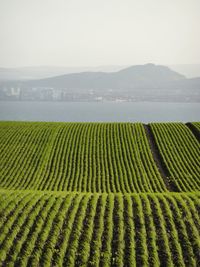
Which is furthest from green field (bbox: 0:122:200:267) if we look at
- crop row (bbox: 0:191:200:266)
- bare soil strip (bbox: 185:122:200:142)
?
bare soil strip (bbox: 185:122:200:142)

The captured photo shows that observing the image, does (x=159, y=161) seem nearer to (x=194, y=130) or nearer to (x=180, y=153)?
(x=180, y=153)

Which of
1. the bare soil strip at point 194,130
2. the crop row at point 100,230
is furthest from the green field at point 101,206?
the bare soil strip at point 194,130

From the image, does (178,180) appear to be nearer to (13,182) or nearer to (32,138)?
(13,182)

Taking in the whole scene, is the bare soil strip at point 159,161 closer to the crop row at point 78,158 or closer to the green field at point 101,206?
the green field at point 101,206

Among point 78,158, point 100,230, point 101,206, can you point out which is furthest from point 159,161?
point 100,230

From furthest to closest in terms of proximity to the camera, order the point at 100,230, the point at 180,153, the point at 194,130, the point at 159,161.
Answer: the point at 194,130
the point at 180,153
the point at 159,161
the point at 100,230

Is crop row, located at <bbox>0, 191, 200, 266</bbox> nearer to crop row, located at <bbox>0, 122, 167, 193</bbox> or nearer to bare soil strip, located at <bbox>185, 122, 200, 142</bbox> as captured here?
crop row, located at <bbox>0, 122, 167, 193</bbox>

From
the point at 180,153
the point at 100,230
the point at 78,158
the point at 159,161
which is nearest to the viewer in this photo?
the point at 100,230
